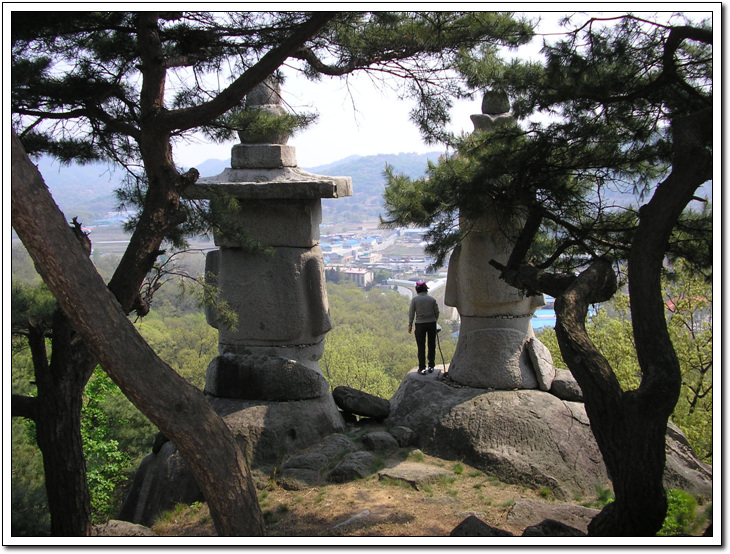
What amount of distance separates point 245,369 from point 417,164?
15404mm

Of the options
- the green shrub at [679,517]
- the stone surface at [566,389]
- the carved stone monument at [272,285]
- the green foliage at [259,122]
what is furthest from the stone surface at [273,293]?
the green shrub at [679,517]

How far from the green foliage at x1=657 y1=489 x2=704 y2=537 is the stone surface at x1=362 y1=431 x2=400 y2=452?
9.39 feet

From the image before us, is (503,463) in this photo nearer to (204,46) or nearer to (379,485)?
(379,485)

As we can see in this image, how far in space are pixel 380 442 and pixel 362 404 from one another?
883 mm

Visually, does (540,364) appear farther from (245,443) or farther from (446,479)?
(245,443)

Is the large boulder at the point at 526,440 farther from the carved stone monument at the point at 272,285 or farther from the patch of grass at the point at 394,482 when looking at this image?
the carved stone monument at the point at 272,285

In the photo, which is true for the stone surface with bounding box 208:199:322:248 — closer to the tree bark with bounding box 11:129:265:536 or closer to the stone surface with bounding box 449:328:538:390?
the stone surface with bounding box 449:328:538:390

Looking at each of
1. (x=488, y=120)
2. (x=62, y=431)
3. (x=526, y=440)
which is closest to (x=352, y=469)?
(x=526, y=440)

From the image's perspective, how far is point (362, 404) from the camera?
24.8 feet

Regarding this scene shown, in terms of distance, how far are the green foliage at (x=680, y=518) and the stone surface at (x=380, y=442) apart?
9.39 ft

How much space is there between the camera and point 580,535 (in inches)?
174

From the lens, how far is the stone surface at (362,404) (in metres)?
7.54

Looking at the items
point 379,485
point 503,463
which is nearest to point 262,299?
point 379,485

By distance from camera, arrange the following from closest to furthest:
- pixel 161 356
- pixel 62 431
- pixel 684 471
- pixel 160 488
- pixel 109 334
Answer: pixel 109 334 < pixel 62 431 < pixel 684 471 < pixel 160 488 < pixel 161 356
